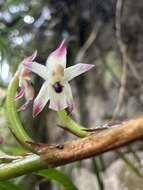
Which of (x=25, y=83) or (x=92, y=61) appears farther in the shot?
(x=92, y=61)

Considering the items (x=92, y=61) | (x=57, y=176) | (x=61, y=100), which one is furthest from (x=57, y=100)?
(x=92, y=61)

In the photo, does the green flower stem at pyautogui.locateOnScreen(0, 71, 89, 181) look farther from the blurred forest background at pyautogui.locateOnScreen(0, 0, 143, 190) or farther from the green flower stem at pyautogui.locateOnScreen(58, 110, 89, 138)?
the blurred forest background at pyautogui.locateOnScreen(0, 0, 143, 190)

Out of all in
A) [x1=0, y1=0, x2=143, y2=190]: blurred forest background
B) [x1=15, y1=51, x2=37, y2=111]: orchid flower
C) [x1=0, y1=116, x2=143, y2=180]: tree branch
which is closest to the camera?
[x1=0, y1=116, x2=143, y2=180]: tree branch

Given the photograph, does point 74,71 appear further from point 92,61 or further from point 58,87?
point 92,61

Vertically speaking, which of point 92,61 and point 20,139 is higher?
point 20,139

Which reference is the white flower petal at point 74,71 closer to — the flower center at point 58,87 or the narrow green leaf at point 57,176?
the flower center at point 58,87

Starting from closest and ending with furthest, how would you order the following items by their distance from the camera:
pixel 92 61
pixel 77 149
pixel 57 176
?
pixel 77 149 < pixel 57 176 < pixel 92 61

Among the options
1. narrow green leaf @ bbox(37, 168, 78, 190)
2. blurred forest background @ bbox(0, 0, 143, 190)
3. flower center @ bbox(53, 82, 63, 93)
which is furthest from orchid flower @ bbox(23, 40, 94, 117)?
blurred forest background @ bbox(0, 0, 143, 190)

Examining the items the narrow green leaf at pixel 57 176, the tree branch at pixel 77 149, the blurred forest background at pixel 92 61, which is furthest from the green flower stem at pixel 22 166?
the blurred forest background at pixel 92 61
